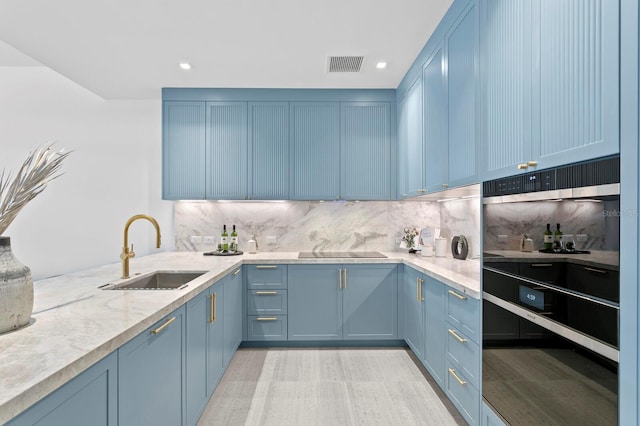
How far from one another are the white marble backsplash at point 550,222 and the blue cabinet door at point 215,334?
168cm

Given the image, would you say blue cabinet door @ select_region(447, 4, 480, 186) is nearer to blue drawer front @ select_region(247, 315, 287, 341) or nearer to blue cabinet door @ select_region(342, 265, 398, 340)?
blue cabinet door @ select_region(342, 265, 398, 340)

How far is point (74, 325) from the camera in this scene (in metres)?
1.16

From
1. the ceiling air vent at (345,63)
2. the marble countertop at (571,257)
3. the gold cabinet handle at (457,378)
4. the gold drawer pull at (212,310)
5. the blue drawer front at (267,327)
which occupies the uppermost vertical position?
the ceiling air vent at (345,63)

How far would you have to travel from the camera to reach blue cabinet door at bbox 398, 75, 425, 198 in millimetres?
2861

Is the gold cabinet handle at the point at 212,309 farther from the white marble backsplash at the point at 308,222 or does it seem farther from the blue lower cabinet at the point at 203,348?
the white marble backsplash at the point at 308,222

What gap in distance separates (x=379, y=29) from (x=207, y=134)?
2035 millimetres

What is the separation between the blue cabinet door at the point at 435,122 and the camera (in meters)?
2.33

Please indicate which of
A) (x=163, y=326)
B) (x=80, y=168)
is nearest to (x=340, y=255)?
(x=163, y=326)

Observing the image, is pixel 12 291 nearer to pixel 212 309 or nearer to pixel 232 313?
pixel 212 309

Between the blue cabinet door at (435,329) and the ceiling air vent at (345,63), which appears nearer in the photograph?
the blue cabinet door at (435,329)

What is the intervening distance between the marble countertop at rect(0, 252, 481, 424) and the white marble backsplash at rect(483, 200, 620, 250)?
0.41 m

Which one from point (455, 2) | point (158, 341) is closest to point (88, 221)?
point (158, 341)

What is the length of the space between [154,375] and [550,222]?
167 centimetres

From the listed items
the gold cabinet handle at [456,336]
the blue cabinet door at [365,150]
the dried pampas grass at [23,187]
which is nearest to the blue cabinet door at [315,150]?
the blue cabinet door at [365,150]
